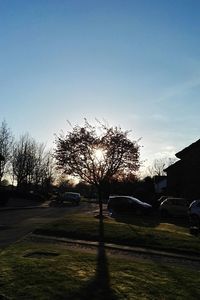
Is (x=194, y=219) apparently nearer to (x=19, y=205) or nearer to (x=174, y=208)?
(x=174, y=208)

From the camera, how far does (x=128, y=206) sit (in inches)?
1393

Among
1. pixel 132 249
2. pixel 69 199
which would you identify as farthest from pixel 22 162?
pixel 132 249

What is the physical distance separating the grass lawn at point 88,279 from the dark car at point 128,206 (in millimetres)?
23498

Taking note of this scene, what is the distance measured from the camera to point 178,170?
→ 47062 mm

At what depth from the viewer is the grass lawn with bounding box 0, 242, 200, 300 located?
7.79 meters

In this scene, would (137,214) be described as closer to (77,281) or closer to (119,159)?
(119,159)

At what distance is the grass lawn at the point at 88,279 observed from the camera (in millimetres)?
7793

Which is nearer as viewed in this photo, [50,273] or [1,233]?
[50,273]

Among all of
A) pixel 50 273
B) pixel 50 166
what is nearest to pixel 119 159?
pixel 50 273

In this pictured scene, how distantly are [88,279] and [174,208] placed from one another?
2590 cm

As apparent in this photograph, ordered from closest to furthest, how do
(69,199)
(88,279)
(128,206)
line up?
1. (88,279)
2. (128,206)
3. (69,199)

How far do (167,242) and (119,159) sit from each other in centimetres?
1786

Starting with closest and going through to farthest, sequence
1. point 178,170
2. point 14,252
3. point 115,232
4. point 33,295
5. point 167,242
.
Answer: point 33,295 < point 14,252 < point 167,242 < point 115,232 < point 178,170

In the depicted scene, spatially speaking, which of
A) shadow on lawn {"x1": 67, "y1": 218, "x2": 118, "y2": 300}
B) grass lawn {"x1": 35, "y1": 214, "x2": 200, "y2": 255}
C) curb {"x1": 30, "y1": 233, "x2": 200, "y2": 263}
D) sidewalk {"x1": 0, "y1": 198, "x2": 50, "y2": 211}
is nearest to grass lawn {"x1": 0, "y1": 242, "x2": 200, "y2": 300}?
shadow on lawn {"x1": 67, "y1": 218, "x2": 118, "y2": 300}
